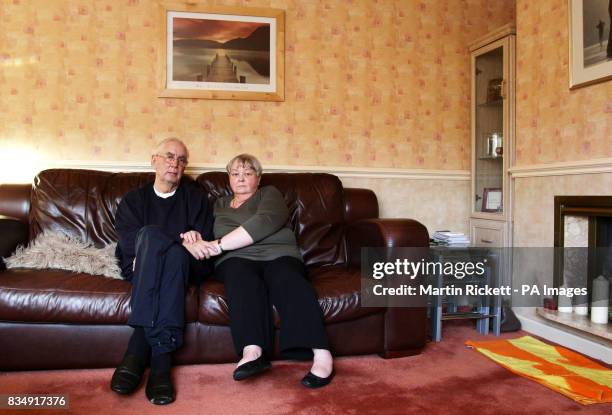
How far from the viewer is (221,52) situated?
10.4 ft

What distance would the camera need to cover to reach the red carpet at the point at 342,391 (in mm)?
1751

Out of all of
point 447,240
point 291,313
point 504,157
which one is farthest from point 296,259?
point 504,157

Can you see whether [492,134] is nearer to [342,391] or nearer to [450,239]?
[450,239]

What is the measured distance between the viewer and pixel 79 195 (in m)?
2.64

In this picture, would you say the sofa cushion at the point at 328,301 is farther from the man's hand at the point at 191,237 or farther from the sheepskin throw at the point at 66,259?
the sheepskin throw at the point at 66,259

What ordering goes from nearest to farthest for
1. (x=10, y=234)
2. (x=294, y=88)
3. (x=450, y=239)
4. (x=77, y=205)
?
(x=10, y=234) → (x=77, y=205) → (x=450, y=239) → (x=294, y=88)

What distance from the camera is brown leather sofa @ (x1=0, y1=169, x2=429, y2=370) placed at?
2.03m

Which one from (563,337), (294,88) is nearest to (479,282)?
(563,337)

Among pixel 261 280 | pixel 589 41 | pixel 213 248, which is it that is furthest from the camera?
pixel 589 41

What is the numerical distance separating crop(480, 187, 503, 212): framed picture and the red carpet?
1.30 metres

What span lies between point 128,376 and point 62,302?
43cm

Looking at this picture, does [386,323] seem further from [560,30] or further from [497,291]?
[560,30]

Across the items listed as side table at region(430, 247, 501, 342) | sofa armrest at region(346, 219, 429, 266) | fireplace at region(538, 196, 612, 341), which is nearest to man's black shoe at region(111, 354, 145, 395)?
sofa armrest at region(346, 219, 429, 266)

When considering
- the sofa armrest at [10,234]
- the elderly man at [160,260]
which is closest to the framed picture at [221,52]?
the elderly man at [160,260]
